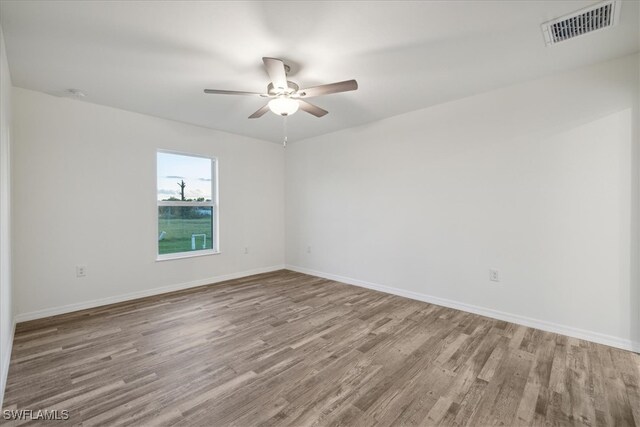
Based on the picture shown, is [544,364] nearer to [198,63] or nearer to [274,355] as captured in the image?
[274,355]

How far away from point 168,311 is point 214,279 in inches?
48.9

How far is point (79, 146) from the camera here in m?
3.28

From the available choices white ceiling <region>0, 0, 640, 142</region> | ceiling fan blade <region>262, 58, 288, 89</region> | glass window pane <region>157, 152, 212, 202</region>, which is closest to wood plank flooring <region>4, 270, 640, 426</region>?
glass window pane <region>157, 152, 212, 202</region>

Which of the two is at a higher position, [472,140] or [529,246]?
[472,140]

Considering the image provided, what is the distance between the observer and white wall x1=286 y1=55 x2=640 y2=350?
2.43 m

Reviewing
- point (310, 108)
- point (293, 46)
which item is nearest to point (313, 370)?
point (310, 108)

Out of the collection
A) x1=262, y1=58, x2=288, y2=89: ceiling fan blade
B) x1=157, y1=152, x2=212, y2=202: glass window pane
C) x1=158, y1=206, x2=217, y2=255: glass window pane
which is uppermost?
x1=262, y1=58, x2=288, y2=89: ceiling fan blade

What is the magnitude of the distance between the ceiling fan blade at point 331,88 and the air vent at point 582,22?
138 cm

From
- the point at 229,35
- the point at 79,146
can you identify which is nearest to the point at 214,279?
the point at 79,146

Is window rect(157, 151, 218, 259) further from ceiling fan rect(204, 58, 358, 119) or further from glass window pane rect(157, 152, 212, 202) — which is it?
ceiling fan rect(204, 58, 358, 119)

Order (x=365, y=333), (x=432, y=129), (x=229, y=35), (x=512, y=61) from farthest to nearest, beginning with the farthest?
(x=432, y=129), (x=365, y=333), (x=512, y=61), (x=229, y=35)
